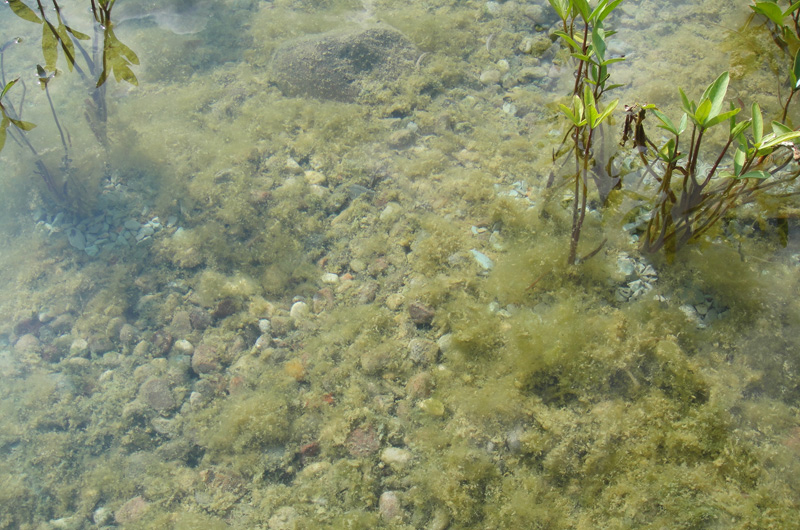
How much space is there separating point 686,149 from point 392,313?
2640 millimetres

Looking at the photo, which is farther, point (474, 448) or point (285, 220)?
point (285, 220)

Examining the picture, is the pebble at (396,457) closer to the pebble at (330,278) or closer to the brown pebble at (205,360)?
the pebble at (330,278)

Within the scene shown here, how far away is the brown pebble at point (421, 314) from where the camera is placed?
3.25m

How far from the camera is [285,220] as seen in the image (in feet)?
14.3

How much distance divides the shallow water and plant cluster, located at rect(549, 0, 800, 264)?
0.63 feet

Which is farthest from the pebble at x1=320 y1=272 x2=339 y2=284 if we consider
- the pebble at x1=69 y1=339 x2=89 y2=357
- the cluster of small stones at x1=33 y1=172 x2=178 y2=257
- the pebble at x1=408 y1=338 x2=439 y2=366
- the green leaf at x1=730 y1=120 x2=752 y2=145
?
the green leaf at x1=730 y1=120 x2=752 y2=145

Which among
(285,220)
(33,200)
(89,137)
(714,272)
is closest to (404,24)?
(285,220)

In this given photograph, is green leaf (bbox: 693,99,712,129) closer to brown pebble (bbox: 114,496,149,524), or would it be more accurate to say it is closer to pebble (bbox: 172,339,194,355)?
pebble (bbox: 172,339,194,355)

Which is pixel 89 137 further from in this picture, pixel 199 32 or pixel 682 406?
pixel 682 406

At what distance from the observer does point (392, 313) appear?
134 inches

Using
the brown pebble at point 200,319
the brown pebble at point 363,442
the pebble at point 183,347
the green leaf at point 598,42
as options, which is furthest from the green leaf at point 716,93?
the pebble at point 183,347

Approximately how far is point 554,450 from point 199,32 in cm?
729

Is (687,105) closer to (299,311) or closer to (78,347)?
(299,311)

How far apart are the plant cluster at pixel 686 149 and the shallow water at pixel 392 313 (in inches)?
7.5
